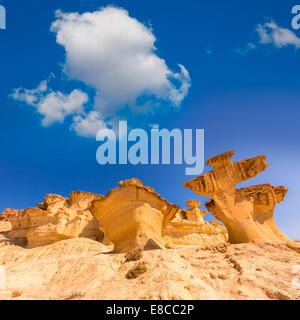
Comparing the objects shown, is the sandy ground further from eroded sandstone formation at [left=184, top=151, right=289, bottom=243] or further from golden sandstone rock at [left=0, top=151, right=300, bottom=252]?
eroded sandstone formation at [left=184, top=151, right=289, bottom=243]

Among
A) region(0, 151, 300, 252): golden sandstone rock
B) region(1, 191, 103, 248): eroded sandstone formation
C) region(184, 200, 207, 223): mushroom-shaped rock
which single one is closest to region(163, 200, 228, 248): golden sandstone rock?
region(184, 200, 207, 223): mushroom-shaped rock

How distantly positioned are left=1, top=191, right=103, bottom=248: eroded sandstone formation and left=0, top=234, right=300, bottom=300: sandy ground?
10046 millimetres

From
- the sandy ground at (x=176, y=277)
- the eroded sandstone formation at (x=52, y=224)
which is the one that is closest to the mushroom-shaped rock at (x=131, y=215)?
the sandy ground at (x=176, y=277)

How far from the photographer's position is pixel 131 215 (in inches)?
373

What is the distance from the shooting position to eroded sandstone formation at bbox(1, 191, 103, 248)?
59.5 feet

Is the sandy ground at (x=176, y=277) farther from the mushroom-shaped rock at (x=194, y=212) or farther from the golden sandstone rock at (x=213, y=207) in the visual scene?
the mushroom-shaped rock at (x=194, y=212)

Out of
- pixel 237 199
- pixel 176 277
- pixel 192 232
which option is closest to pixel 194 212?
pixel 192 232

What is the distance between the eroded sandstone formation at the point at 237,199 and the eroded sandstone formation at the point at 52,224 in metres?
11.8

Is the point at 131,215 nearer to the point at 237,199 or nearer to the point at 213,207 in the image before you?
the point at 213,207

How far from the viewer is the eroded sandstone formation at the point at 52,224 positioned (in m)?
18.1

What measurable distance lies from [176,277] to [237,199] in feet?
18.4

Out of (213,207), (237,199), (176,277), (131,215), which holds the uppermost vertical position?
(237,199)

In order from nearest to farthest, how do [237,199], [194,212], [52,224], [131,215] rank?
[131,215] → [237,199] → [52,224] → [194,212]
